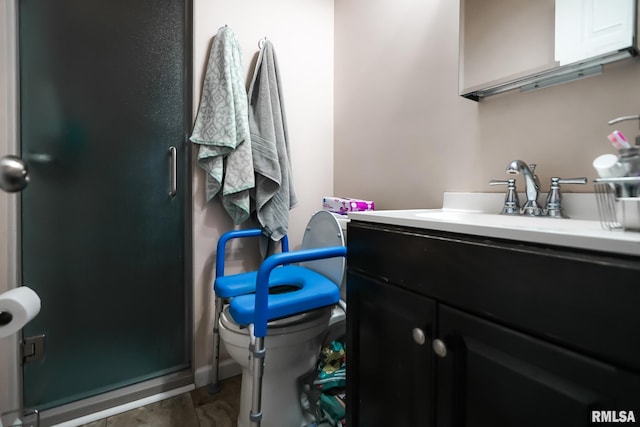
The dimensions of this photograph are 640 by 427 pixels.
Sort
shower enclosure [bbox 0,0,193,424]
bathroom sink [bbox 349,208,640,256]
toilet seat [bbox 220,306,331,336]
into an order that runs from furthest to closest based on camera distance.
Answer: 1. shower enclosure [bbox 0,0,193,424]
2. toilet seat [bbox 220,306,331,336]
3. bathroom sink [bbox 349,208,640,256]

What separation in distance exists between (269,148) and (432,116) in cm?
73

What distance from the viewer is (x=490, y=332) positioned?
49 cm

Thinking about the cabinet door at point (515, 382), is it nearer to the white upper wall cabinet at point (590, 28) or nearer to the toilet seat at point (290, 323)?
the toilet seat at point (290, 323)

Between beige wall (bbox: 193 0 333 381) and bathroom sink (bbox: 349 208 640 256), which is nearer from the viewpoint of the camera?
bathroom sink (bbox: 349 208 640 256)

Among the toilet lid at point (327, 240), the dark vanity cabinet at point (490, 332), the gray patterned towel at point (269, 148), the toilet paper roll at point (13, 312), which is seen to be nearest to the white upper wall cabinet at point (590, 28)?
the dark vanity cabinet at point (490, 332)

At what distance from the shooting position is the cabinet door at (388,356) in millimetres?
598

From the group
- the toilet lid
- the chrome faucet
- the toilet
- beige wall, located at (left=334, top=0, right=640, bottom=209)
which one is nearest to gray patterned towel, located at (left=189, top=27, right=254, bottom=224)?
the toilet lid

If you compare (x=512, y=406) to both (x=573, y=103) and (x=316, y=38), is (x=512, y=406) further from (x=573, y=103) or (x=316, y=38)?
(x=316, y=38)

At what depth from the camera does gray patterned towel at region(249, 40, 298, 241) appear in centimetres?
132

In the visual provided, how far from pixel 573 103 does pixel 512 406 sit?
2.53 ft

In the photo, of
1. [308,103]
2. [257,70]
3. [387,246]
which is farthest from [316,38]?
[387,246]

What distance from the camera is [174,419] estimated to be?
115cm

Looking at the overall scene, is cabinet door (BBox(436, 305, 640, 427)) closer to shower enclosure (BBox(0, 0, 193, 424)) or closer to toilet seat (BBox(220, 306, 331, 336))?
toilet seat (BBox(220, 306, 331, 336))

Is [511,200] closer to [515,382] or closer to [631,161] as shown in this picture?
[631,161]
